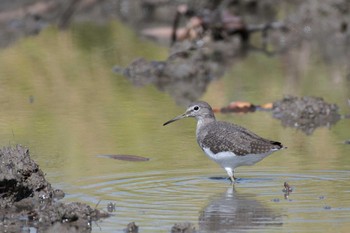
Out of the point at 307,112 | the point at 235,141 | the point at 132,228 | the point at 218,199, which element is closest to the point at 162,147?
the point at 235,141

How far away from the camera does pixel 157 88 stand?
15.9m

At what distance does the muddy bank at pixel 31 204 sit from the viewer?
824 cm

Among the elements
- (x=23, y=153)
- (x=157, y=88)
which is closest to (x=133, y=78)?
(x=157, y=88)

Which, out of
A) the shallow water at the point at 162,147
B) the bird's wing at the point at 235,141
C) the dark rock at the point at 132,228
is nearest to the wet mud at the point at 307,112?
the shallow water at the point at 162,147

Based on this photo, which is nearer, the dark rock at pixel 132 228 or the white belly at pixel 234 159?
the dark rock at pixel 132 228

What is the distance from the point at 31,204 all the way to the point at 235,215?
171 cm

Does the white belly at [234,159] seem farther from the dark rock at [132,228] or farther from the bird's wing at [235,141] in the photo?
the dark rock at [132,228]

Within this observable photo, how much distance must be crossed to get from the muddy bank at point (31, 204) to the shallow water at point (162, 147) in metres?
0.21

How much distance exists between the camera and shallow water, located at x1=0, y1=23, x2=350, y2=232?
870 cm

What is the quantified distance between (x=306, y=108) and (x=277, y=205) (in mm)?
4602

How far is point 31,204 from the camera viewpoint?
9.06 meters

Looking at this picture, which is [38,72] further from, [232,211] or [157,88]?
[232,211]

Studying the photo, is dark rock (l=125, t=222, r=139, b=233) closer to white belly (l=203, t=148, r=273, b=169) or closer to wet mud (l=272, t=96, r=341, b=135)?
white belly (l=203, t=148, r=273, b=169)

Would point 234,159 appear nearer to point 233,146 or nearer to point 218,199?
point 233,146
